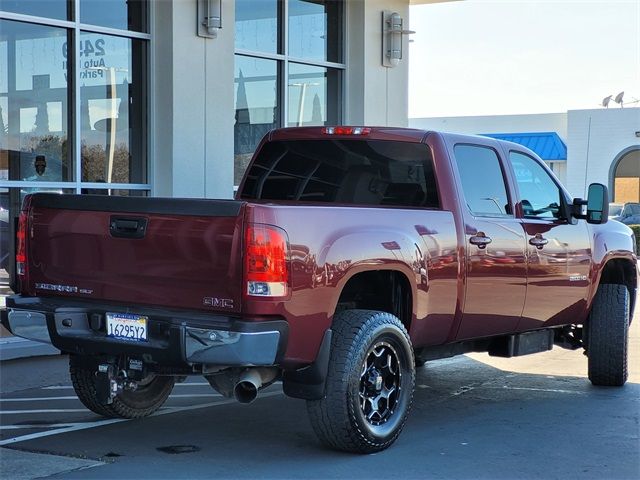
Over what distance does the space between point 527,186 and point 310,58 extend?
5.05m

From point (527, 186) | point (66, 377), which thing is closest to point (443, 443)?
point (527, 186)

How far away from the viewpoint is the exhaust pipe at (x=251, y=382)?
5707 millimetres

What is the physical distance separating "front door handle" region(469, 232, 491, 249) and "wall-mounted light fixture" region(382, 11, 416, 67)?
6271 mm

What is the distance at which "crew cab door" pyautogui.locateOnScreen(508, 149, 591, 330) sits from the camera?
25.1 ft

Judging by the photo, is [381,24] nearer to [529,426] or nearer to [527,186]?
[527,186]

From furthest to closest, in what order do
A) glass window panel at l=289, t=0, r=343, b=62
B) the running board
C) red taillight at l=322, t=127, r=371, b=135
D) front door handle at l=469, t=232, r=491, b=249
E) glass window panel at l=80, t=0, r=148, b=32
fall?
glass window panel at l=289, t=0, r=343, b=62, glass window panel at l=80, t=0, r=148, b=32, the running board, red taillight at l=322, t=127, r=371, b=135, front door handle at l=469, t=232, r=491, b=249

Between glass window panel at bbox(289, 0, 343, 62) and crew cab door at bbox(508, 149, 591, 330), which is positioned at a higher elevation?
glass window panel at bbox(289, 0, 343, 62)

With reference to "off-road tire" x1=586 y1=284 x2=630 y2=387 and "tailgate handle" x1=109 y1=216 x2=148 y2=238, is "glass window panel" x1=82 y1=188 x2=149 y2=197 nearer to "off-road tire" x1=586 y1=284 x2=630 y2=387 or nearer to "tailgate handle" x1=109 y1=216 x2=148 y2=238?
"tailgate handle" x1=109 y1=216 x2=148 y2=238

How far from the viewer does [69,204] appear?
608 centimetres

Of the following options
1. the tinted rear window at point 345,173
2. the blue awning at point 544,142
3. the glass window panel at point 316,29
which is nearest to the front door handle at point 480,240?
the tinted rear window at point 345,173

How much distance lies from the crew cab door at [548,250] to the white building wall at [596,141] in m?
32.3

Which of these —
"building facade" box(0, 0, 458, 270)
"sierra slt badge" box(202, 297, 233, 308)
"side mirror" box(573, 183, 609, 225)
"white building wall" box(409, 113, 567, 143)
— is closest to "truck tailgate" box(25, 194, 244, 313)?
"sierra slt badge" box(202, 297, 233, 308)

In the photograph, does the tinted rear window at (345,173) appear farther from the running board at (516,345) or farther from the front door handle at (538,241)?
the running board at (516,345)

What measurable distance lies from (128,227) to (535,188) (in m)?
3.64
